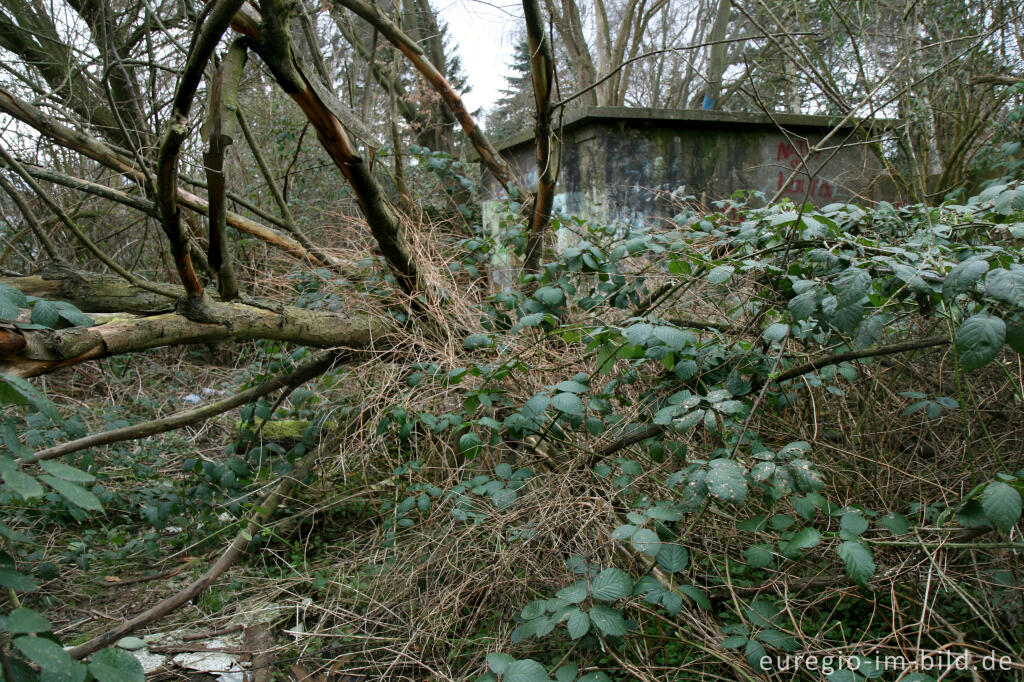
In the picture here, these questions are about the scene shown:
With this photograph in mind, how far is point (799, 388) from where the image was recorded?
2.76 metres

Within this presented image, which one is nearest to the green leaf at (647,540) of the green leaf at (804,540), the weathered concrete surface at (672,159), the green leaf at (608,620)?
the green leaf at (608,620)

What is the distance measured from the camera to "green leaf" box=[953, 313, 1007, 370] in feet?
5.08

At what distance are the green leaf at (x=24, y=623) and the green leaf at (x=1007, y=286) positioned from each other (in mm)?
2361

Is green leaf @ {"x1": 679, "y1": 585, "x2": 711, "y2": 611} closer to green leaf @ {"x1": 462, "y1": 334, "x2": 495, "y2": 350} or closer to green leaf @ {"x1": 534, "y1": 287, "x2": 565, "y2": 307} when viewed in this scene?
green leaf @ {"x1": 462, "y1": 334, "x2": 495, "y2": 350}

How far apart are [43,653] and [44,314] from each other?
976 millimetres

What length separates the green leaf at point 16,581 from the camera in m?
1.53

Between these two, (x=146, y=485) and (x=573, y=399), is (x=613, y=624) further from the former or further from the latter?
(x=146, y=485)

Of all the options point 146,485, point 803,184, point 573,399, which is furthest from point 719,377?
point 803,184

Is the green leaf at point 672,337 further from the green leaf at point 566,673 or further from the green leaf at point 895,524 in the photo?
the green leaf at point 566,673

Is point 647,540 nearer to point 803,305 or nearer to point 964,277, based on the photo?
A: point 803,305

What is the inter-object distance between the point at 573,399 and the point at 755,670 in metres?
0.95

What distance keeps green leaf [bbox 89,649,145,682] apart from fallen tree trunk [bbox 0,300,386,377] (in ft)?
2.82

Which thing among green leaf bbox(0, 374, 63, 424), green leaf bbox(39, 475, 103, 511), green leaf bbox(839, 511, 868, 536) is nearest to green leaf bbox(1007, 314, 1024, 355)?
green leaf bbox(839, 511, 868, 536)

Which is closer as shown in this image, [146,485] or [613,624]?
[613,624]
